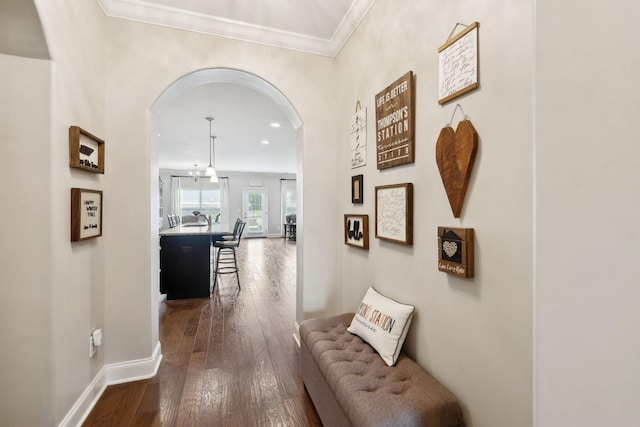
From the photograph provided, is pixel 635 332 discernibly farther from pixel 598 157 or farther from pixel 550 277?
pixel 598 157

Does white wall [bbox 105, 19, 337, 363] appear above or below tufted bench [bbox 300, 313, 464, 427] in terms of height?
above

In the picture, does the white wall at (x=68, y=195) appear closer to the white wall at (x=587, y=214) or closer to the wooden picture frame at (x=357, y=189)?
the wooden picture frame at (x=357, y=189)

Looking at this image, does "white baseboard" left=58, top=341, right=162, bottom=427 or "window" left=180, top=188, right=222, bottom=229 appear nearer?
"white baseboard" left=58, top=341, right=162, bottom=427

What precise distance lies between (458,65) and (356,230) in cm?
133

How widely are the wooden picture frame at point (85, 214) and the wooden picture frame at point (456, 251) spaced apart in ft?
6.62

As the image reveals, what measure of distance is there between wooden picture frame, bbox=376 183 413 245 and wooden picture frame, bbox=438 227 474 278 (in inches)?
10.9

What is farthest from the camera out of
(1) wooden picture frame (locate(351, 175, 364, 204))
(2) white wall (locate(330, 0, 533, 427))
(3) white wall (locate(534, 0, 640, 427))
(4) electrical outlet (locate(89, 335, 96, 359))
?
(1) wooden picture frame (locate(351, 175, 364, 204))

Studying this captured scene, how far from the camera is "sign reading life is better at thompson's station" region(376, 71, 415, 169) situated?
1605 mm

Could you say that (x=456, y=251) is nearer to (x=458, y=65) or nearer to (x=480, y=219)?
(x=480, y=219)

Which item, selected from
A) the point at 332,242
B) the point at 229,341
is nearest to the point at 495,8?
the point at 332,242

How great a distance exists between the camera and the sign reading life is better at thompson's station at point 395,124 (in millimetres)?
1605

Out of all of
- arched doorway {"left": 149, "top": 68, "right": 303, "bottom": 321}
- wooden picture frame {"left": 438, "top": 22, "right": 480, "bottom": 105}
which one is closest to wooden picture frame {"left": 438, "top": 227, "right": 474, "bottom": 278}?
wooden picture frame {"left": 438, "top": 22, "right": 480, "bottom": 105}

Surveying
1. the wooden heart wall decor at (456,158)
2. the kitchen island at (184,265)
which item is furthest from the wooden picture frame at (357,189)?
the kitchen island at (184,265)

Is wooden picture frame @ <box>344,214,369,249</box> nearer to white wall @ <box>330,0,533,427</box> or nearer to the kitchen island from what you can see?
white wall @ <box>330,0,533,427</box>
